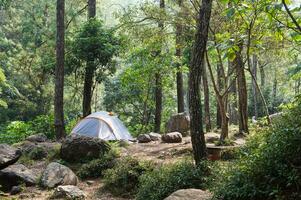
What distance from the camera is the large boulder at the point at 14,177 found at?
8.48 metres

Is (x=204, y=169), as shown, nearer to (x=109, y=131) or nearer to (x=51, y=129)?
(x=109, y=131)

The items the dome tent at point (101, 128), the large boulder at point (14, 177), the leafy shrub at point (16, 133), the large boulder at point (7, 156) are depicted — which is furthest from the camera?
the leafy shrub at point (16, 133)

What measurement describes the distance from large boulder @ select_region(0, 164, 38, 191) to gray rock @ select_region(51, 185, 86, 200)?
3.71 ft

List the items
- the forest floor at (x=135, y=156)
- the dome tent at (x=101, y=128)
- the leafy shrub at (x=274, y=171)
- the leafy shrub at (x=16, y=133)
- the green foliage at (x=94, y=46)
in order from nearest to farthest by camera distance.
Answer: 1. the leafy shrub at (x=274, y=171)
2. the forest floor at (x=135, y=156)
3. the dome tent at (x=101, y=128)
4. the green foliage at (x=94, y=46)
5. the leafy shrub at (x=16, y=133)

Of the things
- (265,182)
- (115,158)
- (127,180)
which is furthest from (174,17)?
(265,182)

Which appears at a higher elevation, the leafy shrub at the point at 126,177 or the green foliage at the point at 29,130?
the green foliage at the point at 29,130

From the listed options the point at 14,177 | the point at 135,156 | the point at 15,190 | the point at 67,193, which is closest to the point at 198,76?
the point at 67,193

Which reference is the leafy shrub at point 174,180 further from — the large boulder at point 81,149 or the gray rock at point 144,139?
the gray rock at point 144,139

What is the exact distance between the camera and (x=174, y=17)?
12.1 metres

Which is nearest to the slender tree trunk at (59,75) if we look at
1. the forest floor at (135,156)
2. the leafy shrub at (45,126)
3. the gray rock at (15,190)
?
the leafy shrub at (45,126)

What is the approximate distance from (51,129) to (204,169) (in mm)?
10620

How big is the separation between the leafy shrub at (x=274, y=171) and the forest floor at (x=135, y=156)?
4297 mm

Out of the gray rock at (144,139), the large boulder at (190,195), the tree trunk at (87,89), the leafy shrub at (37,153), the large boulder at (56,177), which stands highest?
the tree trunk at (87,89)

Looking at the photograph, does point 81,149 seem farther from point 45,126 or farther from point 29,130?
point 29,130
